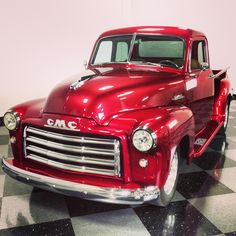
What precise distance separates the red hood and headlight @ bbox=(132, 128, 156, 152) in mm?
267

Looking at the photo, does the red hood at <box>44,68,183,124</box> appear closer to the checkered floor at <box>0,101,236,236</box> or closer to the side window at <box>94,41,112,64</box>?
the side window at <box>94,41,112,64</box>

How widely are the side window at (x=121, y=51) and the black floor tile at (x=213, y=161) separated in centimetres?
127

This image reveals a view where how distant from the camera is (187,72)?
2.81 m

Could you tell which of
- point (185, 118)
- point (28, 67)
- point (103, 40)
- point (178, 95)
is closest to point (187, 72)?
point (178, 95)

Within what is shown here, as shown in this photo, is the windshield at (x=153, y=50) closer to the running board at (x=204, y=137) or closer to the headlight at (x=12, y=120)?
the running board at (x=204, y=137)

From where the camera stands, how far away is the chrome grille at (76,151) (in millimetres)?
1974

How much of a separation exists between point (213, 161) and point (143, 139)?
1.61 metres

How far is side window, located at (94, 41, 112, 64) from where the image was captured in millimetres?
3169

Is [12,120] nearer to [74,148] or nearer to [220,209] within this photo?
[74,148]

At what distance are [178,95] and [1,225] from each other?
5.43 ft

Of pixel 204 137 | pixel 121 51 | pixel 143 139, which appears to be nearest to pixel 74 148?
pixel 143 139

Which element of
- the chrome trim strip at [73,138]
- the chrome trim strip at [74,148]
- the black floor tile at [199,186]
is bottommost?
the black floor tile at [199,186]

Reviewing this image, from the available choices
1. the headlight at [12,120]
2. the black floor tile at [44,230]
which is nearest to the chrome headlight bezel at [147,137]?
the black floor tile at [44,230]

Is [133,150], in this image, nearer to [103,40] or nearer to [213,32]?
[103,40]
